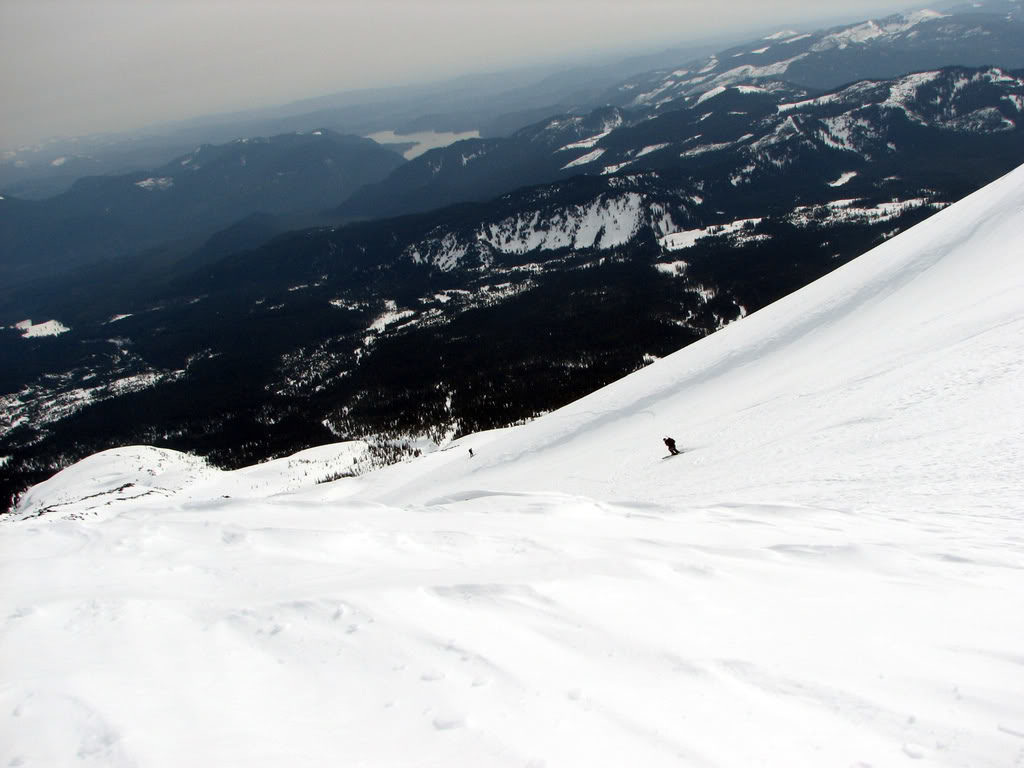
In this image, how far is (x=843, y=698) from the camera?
5820 mm

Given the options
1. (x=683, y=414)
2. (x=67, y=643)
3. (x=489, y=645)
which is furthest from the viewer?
(x=683, y=414)

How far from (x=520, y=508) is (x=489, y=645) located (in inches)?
320

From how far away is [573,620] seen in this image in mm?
7801

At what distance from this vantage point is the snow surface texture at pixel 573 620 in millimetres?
5562

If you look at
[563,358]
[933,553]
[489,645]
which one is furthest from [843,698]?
[563,358]

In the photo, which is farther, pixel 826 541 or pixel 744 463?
pixel 744 463

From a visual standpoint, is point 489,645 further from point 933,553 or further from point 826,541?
point 933,553

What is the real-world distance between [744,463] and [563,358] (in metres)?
124

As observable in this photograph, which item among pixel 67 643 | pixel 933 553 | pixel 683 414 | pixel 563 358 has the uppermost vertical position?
pixel 67 643

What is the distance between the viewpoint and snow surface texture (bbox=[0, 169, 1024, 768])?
219 inches

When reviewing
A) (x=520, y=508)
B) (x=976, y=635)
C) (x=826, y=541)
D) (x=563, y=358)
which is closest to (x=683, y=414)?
(x=520, y=508)

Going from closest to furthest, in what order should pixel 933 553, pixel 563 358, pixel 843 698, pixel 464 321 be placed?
pixel 843 698
pixel 933 553
pixel 563 358
pixel 464 321

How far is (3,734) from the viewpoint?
6.02 meters

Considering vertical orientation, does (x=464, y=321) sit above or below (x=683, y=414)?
below
